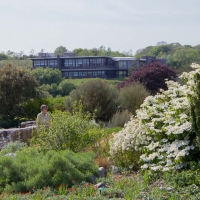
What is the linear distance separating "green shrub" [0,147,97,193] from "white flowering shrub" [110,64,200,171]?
1316 millimetres

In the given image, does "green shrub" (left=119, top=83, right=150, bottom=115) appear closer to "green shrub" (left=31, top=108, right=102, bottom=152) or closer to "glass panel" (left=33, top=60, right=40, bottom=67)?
"green shrub" (left=31, top=108, right=102, bottom=152)

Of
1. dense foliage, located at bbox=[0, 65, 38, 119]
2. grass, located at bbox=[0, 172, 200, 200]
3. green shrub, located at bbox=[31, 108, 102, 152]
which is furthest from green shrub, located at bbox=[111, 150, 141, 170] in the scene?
dense foliage, located at bbox=[0, 65, 38, 119]

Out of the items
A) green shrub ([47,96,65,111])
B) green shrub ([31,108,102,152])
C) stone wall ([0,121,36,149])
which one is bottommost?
stone wall ([0,121,36,149])

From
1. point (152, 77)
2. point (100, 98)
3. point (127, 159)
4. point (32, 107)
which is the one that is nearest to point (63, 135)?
A: point (127, 159)

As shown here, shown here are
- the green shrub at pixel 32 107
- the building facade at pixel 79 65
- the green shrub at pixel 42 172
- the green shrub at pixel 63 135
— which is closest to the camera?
the green shrub at pixel 42 172

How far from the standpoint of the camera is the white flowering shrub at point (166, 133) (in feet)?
24.3

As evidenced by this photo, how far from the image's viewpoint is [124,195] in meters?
6.01

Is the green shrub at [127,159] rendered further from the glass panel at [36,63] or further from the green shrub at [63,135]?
the glass panel at [36,63]

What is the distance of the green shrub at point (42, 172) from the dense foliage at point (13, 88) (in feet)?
37.9

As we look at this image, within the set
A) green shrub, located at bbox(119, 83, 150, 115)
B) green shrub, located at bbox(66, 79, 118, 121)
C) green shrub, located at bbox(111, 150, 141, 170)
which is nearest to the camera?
green shrub, located at bbox(111, 150, 141, 170)

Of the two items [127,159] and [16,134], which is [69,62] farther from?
[127,159]

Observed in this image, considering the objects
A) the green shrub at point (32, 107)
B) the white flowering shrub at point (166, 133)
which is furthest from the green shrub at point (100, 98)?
the white flowering shrub at point (166, 133)

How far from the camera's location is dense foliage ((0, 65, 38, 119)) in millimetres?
18734

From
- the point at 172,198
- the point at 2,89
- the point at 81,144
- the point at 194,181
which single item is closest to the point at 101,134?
the point at 81,144
